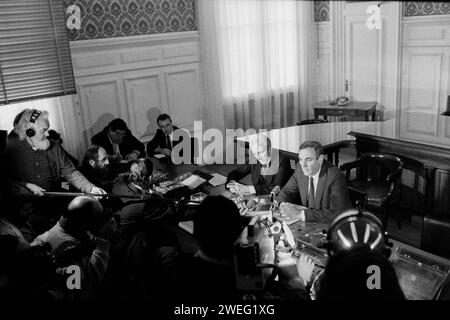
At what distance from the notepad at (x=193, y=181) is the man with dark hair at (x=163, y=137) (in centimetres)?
129

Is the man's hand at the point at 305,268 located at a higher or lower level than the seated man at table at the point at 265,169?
lower

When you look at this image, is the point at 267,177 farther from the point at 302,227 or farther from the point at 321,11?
the point at 321,11

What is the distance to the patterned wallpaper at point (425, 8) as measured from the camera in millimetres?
5637

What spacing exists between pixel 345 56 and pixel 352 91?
1.82 ft

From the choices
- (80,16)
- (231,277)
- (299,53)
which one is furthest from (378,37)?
(231,277)

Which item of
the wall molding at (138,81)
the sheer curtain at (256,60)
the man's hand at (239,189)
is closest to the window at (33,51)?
the wall molding at (138,81)

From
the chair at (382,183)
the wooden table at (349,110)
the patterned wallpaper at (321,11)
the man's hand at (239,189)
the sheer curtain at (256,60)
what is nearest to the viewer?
the man's hand at (239,189)

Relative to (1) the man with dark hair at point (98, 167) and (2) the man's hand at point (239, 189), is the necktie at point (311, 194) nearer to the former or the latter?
(2) the man's hand at point (239, 189)

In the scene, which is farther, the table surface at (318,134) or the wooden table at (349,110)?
the wooden table at (349,110)

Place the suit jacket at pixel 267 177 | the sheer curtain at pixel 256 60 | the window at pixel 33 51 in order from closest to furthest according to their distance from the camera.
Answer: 1. the suit jacket at pixel 267 177
2. the window at pixel 33 51
3. the sheer curtain at pixel 256 60

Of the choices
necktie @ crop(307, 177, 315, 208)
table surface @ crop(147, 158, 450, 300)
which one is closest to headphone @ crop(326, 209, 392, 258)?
table surface @ crop(147, 158, 450, 300)

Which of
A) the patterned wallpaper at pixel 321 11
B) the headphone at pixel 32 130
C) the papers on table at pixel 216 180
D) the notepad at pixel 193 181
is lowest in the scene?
the papers on table at pixel 216 180

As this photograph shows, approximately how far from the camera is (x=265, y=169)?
11.4 ft

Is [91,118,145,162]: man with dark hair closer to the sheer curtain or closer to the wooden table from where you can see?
the sheer curtain
